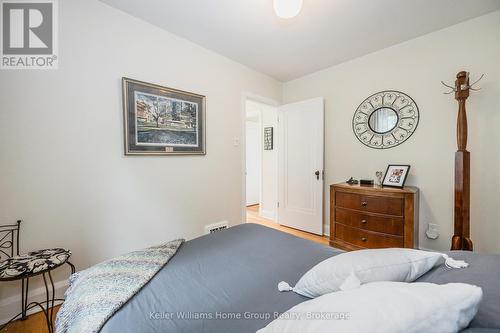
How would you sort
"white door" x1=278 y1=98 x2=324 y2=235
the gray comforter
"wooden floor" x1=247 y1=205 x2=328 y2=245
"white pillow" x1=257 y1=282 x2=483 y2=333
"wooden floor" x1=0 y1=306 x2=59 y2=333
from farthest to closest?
1. "white door" x1=278 y1=98 x2=324 y2=235
2. "wooden floor" x1=247 y1=205 x2=328 y2=245
3. "wooden floor" x1=0 y1=306 x2=59 y2=333
4. the gray comforter
5. "white pillow" x1=257 y1=282 x2=483 y2=333

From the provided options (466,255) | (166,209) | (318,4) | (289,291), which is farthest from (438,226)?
(166,209)

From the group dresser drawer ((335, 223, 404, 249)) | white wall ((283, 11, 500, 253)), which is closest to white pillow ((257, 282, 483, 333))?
dresser drawer ((335, 223, 404, 249))

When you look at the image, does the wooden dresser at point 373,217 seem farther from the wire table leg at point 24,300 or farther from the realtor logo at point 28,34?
the realtor logo at point 28,34

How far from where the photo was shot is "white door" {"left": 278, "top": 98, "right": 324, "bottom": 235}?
3217 millimetres

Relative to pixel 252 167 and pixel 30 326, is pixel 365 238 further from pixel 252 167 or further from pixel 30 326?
pixel 252 167

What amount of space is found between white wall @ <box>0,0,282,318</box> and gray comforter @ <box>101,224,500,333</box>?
1080 millimetres

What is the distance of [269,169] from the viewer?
13.7 ft

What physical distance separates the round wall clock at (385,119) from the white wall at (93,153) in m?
2.05

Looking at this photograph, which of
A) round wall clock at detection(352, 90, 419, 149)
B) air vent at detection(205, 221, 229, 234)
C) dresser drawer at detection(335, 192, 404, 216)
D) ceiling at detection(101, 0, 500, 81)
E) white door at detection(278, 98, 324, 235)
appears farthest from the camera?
white door at detection(278, 98, 324, 235)

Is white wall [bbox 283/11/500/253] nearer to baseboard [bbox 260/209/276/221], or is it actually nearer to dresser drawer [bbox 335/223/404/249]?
dresser drawer [bbox 335/223/404/249]

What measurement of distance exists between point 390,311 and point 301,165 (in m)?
2.97

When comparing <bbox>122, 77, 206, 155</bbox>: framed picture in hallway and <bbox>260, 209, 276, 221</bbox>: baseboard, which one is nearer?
<bbox>122, 77, 206, 155</bbox>: framed picture in hallway

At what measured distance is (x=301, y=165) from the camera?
342 cm

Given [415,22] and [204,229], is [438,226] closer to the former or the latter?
[415,22]
